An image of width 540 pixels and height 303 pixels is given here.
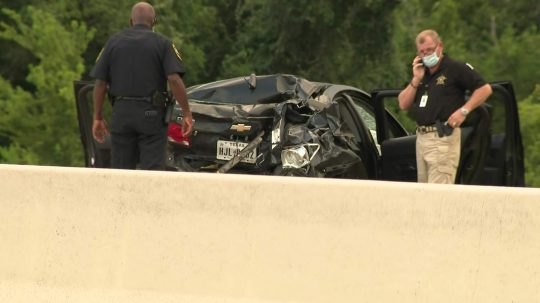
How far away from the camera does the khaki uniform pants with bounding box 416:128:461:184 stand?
318 inches

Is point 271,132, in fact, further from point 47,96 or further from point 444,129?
point 47,96

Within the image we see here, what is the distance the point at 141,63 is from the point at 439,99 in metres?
2.12

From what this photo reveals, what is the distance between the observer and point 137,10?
792 centimetres

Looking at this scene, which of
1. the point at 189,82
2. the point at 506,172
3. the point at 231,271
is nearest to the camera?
the point at 231,271

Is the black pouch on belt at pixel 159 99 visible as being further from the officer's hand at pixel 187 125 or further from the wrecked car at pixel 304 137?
the wrecked car at pixel 304 137

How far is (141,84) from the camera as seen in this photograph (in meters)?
7.83

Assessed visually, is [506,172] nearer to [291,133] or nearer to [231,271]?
[291,133]

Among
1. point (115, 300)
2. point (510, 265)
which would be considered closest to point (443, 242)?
point (510, 265)

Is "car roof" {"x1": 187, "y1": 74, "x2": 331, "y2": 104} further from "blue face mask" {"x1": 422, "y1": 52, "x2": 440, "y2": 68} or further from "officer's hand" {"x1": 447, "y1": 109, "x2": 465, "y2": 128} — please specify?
"officer's hand" {"x1": 447, "y1": 109, "x2": 465, "y2": 128}

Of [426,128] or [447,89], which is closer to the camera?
[447,89]

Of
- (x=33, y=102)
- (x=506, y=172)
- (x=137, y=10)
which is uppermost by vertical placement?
(x=137, y=10)

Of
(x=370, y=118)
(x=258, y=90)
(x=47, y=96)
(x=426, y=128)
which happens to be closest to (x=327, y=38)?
(x=47, y=96)

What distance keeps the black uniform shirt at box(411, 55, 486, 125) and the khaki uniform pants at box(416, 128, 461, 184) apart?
14 cm

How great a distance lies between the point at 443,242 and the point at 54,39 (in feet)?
106
